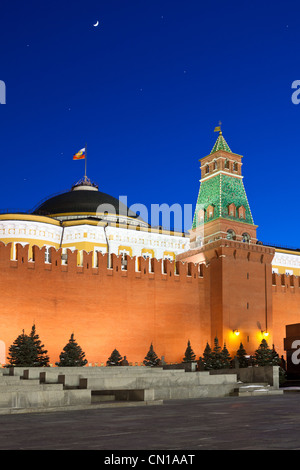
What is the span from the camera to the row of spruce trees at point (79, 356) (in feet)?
66.2

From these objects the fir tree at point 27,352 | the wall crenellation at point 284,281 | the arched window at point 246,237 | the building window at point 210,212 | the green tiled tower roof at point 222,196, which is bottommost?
the fir tree at point 27,352

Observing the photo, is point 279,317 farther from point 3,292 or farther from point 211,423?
point 211,423

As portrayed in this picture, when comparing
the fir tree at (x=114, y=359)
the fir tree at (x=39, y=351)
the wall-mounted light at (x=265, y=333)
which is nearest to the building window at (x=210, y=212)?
the wall-mounted light at (x=265, y=333)

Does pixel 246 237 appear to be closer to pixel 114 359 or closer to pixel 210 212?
pixel 210 212

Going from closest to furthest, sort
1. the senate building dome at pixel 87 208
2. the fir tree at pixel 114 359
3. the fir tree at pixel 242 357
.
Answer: the fir tree at pixel 114 359 → the fir tree at pixel 242 357 → the senate building dome at pixel 87 208

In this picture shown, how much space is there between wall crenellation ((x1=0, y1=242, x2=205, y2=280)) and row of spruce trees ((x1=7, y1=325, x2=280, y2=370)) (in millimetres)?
2853

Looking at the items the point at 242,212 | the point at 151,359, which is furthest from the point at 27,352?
the point at 242,212

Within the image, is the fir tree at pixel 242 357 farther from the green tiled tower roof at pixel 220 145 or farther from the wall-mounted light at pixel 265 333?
the green tiled tower roof at pixel 220 145

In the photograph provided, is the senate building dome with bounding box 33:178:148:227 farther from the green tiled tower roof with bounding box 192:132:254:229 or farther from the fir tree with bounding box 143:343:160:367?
the fir tree with bounding box 143:343:160:367

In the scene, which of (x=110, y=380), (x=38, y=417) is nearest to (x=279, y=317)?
(x=110, y=380)

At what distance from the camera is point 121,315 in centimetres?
2428

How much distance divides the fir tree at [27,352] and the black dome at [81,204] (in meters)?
15.8

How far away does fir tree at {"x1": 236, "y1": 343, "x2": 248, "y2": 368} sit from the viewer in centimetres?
2391

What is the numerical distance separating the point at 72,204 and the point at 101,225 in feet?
12.4
